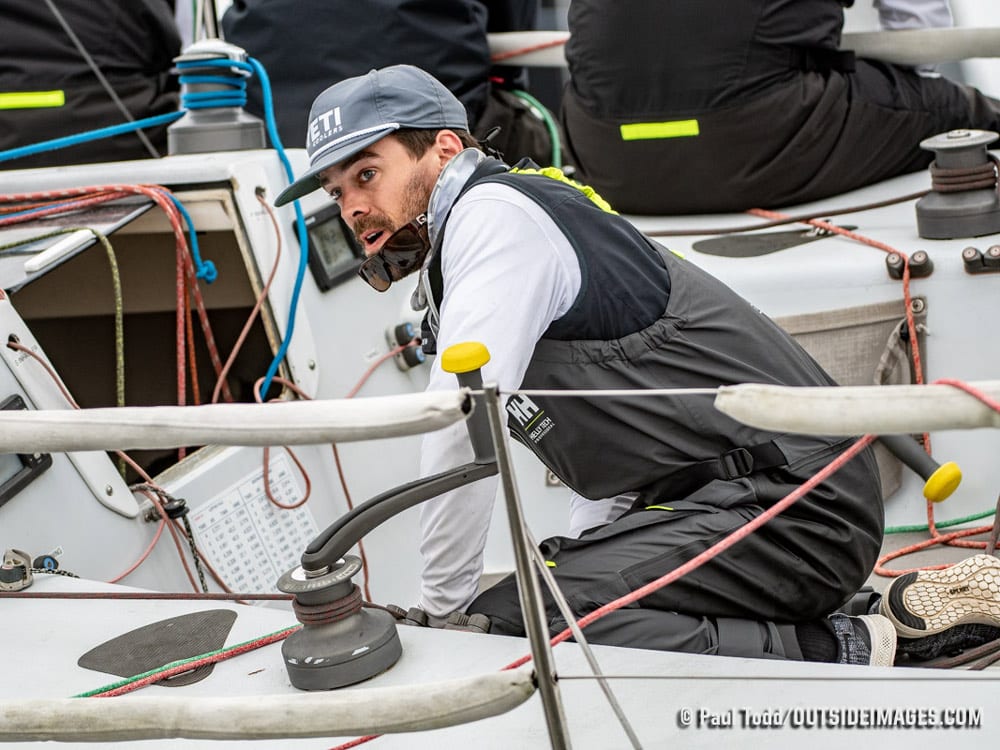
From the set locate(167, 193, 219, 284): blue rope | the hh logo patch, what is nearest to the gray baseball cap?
the hh logo patch

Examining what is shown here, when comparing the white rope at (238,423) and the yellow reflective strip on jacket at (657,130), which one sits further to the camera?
the yellow reflective strip on jacket at (657,130)

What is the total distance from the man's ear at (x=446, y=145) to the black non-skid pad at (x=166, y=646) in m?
0.75

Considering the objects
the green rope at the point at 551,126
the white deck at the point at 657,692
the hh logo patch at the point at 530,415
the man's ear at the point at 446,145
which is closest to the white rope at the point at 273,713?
the white deck at the point at 657,692

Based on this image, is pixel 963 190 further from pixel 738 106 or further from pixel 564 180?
pixel 564 180

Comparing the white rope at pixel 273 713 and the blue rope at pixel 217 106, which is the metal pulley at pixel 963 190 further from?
the white rope at pixel 273 713

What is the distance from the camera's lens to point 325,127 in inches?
72.6

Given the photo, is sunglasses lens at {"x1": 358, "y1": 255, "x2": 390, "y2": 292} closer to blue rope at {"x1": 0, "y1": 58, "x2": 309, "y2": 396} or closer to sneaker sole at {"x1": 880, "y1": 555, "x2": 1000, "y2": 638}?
blue rope at {"x1": 0, "y1": 58, "x2": 309, "y2": 396}

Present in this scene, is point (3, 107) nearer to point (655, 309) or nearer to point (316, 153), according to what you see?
point (316, 153)

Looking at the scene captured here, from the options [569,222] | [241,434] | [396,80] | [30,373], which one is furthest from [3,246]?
[241,434]

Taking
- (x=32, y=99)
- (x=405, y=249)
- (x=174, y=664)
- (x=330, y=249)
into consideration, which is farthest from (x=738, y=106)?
(x=174, y=664)

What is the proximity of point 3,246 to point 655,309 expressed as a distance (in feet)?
4.16

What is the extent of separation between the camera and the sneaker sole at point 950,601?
1.61 meters

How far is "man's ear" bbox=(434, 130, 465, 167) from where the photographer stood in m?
1.89

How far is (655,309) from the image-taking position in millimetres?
1700
